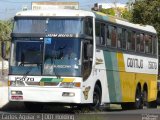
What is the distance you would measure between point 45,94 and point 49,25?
7.73ft

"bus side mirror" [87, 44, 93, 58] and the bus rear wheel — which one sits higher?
"bus side mirror" [87, 44, 93, 58]

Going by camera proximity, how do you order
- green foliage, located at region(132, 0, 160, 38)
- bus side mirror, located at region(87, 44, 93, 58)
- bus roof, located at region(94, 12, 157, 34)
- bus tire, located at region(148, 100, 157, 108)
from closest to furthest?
→ bus side mirror, located at region(87, 44, 93, 58), bus roof, located at region(94, 12, 157, 34), bus tire, located at region(148, 100, 157, 108), green foliage, located at region(132, 0, 160, 38)

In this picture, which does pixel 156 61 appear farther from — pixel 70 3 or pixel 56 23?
pixel 56 23

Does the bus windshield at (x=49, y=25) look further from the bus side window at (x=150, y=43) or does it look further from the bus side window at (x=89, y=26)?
the bus side window at (x=150, y=43)

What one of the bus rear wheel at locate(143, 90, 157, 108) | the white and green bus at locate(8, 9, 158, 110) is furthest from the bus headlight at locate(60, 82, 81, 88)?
the bus rear wheel at locate(143, 90, 157, 108)

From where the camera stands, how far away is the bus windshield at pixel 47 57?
20094mm

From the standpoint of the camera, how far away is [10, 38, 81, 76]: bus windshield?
2009 cm

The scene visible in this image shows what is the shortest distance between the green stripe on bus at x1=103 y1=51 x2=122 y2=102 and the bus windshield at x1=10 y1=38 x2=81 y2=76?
229 cm

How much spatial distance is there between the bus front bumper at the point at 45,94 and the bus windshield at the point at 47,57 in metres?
0.53

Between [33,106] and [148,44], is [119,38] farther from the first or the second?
[33,106]

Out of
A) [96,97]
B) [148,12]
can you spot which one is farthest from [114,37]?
[148,12]

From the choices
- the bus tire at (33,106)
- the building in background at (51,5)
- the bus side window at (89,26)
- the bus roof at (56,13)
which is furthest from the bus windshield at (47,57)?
the building in background at (51,5)

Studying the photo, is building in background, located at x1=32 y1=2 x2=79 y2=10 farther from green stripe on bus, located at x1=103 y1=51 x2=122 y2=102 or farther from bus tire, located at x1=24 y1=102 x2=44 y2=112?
bus tire, located at x1=24 y1=102 x2=44 y2=112

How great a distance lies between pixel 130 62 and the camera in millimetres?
24922
